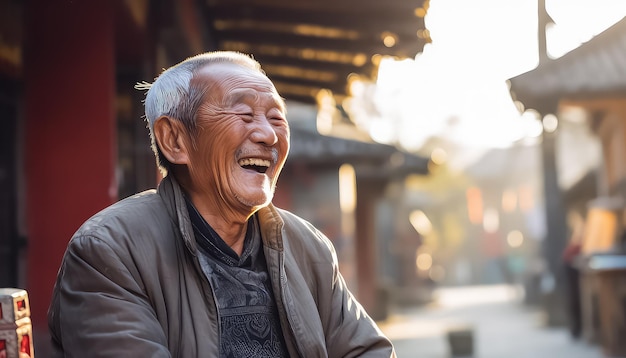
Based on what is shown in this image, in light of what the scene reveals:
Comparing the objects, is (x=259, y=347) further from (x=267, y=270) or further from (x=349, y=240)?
(x=349, y=240)

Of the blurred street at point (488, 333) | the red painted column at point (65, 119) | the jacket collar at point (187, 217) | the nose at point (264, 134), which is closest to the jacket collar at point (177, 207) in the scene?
the jacket collar at point (187, 217)

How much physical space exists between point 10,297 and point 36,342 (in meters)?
3.06

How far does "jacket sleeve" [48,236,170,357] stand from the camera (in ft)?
7.64

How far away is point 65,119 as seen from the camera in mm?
5324

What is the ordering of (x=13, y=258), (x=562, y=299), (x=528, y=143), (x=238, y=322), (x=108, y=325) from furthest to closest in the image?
(x=528, y=143), (x=562, y=299), (x=13, y=258), (x=238, y=322), (x=108, y=325)

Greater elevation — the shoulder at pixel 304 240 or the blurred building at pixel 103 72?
the blurred building at pixel 103 72

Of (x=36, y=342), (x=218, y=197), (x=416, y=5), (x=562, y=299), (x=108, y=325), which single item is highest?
(x=416, y=5)

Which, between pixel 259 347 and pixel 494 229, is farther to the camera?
pixel 494 229

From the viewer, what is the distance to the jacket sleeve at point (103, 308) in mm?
2330

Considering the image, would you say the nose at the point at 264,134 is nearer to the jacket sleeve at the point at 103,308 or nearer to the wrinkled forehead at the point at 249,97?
the wrinkled forehead at the point at 249,97

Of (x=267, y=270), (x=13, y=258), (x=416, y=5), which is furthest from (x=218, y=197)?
(x=416, y=5)

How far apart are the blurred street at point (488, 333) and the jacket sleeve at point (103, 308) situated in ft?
32.0

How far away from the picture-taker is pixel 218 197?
8.89 feet

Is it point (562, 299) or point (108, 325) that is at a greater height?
point (108, 325)
